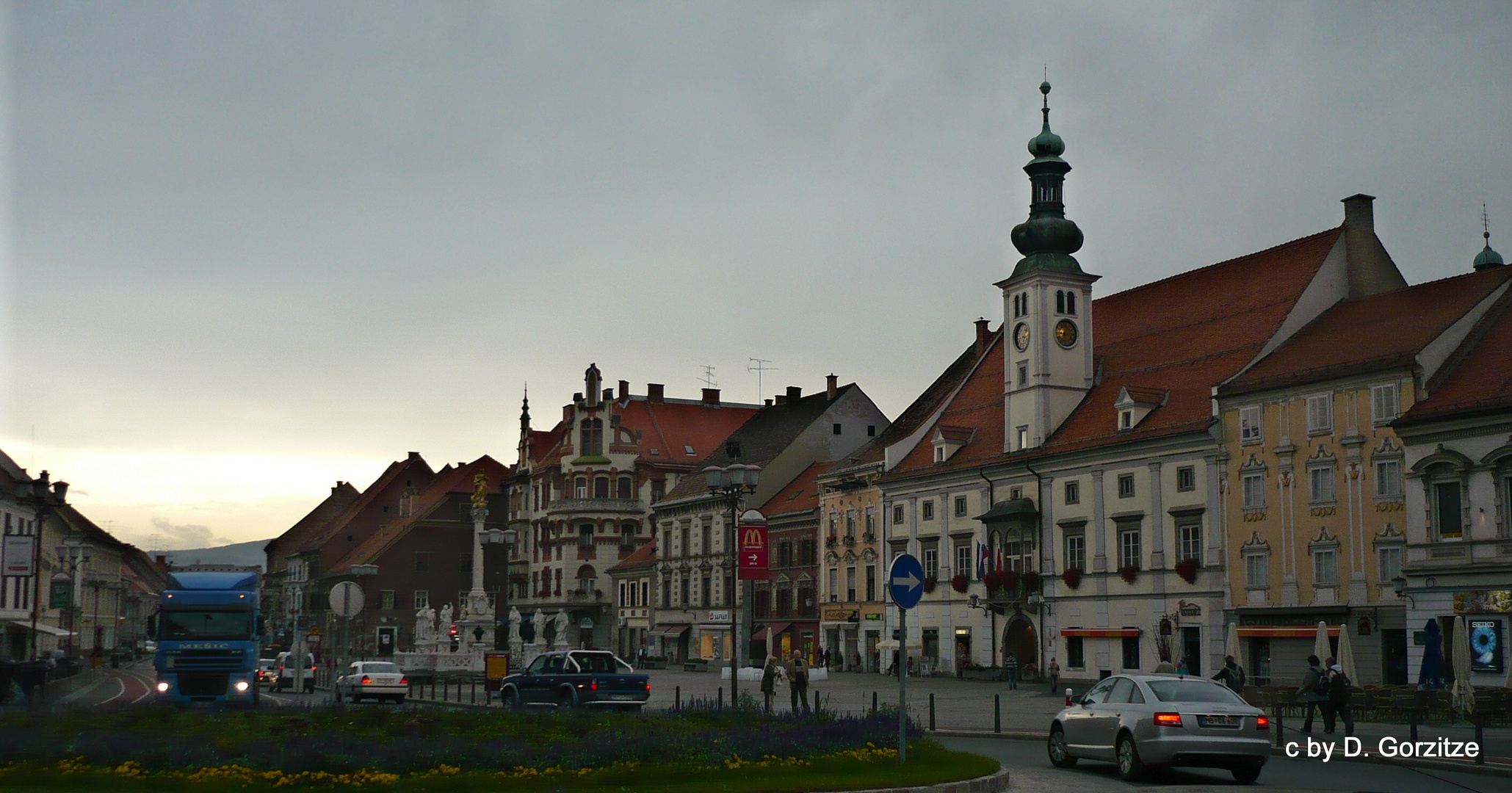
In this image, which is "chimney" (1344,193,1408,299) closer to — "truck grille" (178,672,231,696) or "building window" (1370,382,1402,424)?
"building window" (1370,382,1402,424)

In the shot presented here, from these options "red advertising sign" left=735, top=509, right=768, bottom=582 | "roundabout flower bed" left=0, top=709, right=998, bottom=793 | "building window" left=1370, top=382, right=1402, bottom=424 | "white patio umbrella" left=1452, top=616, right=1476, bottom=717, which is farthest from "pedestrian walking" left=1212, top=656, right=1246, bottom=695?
"roundabout flower bed" left=0, top=709, right=998, bottom=793

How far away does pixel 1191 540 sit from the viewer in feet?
189

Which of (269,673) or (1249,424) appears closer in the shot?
(1249,424)

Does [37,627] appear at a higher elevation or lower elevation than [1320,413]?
lower

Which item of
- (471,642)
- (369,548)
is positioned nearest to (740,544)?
(471,642)

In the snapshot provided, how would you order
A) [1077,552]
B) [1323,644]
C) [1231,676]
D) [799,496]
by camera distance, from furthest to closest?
1. [799,496]
2. [1077,552]
3. [1323,644]
4. [1231,676]

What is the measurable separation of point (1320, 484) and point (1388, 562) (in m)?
3.82

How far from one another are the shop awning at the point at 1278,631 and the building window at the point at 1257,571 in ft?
4.88

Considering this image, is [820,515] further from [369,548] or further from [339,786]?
[339,786]

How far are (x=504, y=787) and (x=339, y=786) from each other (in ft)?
6.06

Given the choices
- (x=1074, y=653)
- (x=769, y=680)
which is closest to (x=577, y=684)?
(x=769, y=680)

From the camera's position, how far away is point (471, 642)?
72625 mm

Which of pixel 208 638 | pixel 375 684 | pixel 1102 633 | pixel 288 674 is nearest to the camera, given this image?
pixel 208 638

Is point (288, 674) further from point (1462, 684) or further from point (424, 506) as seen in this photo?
point (424, 506)
